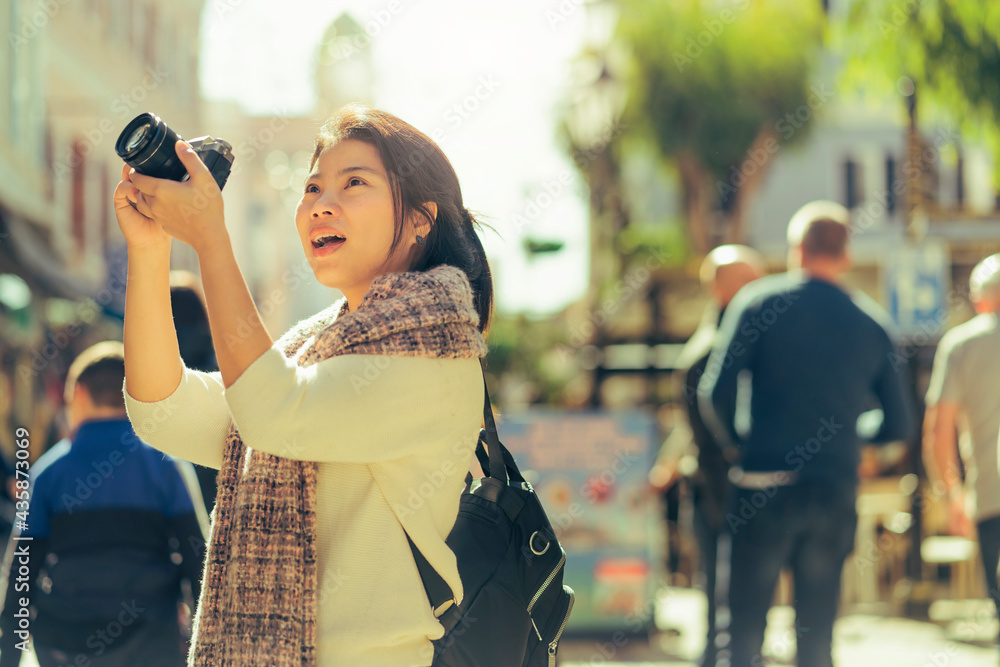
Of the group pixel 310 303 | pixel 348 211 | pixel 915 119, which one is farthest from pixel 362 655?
pixel 310 303

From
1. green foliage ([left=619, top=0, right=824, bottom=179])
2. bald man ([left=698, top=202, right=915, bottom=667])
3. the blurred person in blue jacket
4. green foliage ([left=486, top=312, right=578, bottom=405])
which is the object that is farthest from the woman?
green foliage ([left=619, top=0, right=824, bottom=179])

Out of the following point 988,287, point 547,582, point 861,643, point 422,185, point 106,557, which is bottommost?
point 861,643

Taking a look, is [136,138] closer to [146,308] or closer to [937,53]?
[146,308]

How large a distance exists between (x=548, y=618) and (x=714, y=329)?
4.05 meters

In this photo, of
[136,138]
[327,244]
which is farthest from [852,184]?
[136,138]

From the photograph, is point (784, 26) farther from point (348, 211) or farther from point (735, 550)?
point (348, 211)

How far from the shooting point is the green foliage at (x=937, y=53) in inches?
263

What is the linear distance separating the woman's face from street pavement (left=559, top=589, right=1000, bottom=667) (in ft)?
15.0

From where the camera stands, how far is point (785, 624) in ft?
24.4

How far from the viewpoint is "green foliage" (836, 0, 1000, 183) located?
21.9 feet

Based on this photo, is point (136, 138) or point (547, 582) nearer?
point (136, 138)

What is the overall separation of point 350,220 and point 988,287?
3914mm

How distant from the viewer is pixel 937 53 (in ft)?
22.4

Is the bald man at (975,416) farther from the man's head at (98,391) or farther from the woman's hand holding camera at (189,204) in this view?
the woman's hand holding camera at (189,204)
